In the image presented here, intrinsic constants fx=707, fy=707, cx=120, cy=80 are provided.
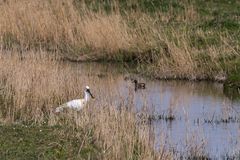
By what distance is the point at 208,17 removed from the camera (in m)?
21.9

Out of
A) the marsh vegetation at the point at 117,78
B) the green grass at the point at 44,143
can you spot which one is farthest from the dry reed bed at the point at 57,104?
the green grass at the point at 44,143

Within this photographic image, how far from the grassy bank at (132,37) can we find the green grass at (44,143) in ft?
23.6

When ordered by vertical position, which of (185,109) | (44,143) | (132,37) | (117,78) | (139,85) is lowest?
(44,143)

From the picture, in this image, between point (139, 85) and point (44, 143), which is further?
point (139, 85)

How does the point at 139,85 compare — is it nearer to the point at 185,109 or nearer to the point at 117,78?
the point at 117,78

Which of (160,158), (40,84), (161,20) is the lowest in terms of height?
(160,158)

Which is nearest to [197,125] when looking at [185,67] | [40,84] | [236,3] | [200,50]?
[40,84]

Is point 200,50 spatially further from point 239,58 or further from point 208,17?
point 208,17

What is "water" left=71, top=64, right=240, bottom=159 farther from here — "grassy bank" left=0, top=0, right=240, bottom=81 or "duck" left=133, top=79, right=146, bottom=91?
"grassy bank" left=0, top=0, right=240, bottom=81

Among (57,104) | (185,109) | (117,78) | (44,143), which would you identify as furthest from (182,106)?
(44,143)

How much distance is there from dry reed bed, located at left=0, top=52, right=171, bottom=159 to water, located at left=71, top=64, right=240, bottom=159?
44 centimetres

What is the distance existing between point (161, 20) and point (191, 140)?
11.9m

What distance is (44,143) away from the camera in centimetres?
841

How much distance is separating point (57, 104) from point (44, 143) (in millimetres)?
3186
